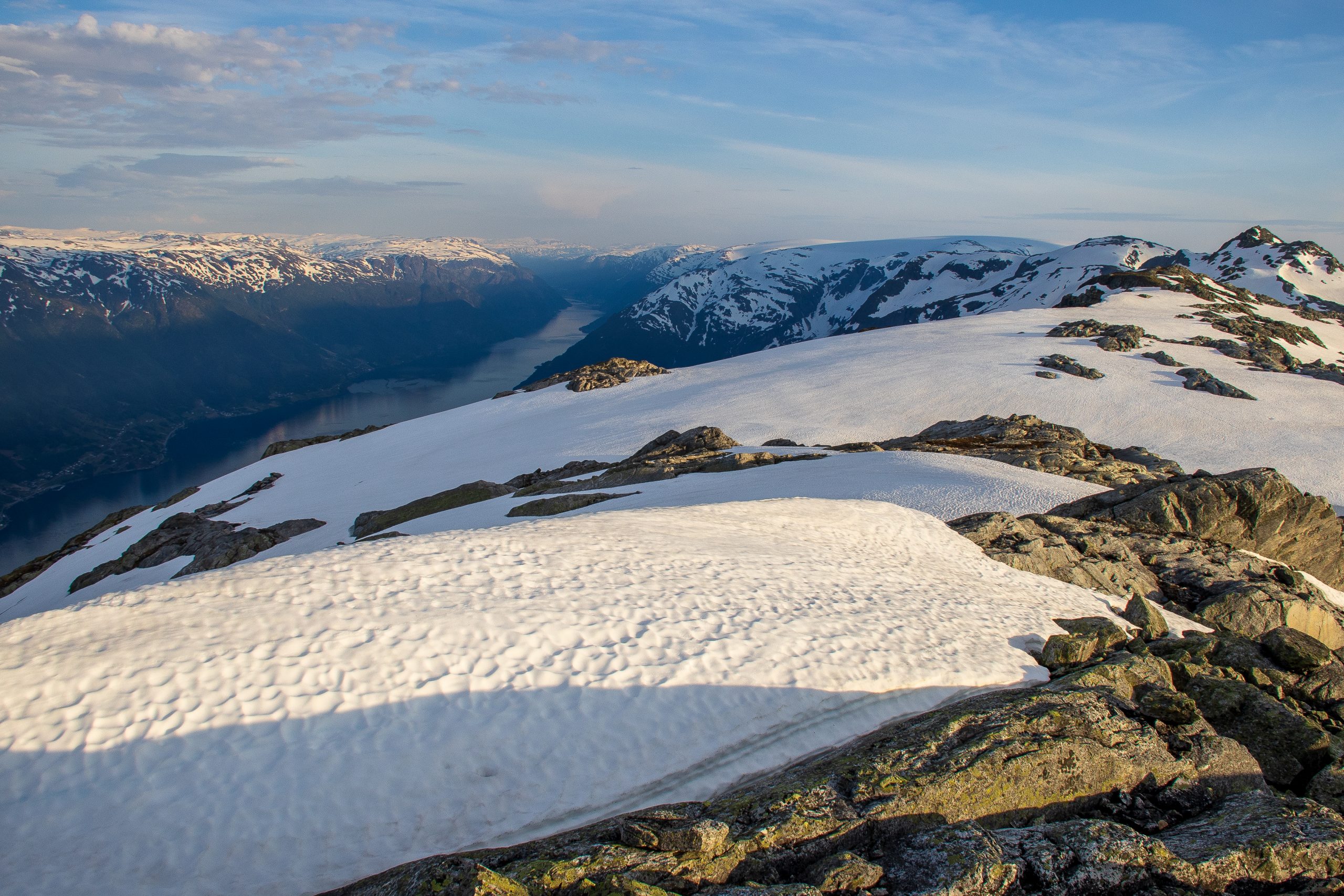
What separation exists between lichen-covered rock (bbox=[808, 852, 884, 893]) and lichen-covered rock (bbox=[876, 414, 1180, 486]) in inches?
1022

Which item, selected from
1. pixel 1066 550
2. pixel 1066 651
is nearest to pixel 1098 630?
pixel 1066 651

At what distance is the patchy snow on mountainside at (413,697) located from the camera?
7.40 metres

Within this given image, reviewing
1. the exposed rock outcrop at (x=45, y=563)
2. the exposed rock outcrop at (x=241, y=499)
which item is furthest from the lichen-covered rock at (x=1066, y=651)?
the exposed rock outcrop at (x=45, y=563)

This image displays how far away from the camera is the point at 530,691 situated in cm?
947

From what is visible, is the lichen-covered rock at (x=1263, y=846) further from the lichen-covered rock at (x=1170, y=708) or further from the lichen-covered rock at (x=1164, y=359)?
the lichen-covered rock at (x=1164, y=359)

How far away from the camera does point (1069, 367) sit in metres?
53.5

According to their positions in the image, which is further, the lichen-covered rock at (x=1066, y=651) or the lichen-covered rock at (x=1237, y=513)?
the lichen-covered rock at (x=1237, y=513)

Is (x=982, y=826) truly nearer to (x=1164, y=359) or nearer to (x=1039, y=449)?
(x=1039, y=449)

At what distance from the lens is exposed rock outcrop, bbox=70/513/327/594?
34.4 m

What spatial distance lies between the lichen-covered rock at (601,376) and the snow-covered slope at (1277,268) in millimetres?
159772

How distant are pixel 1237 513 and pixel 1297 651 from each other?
10.4 metres

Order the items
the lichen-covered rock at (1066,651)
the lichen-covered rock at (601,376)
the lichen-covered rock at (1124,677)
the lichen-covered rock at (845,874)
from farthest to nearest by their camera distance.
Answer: the lichen-covered rock at (601,376), the lichen-covered rock at (1066,651), the lichen-covered rock at (1124,677), the lichen-covered rock at (845,874)

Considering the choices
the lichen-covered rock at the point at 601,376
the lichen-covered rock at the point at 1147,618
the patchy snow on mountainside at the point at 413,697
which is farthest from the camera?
the lichen-covered rock at the point at 601,376

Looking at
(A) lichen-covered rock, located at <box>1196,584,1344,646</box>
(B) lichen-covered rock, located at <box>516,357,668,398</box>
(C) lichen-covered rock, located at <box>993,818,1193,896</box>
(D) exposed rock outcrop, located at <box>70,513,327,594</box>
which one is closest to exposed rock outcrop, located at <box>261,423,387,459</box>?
(B) lichen-covered rock, located at <box>516,357,668,398</box>
